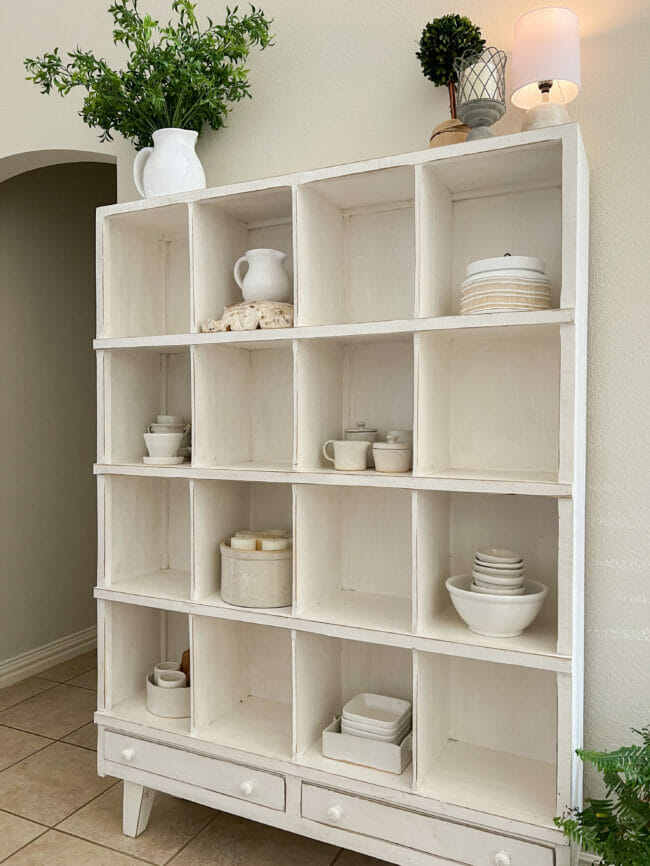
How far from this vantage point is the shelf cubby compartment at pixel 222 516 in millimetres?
1857

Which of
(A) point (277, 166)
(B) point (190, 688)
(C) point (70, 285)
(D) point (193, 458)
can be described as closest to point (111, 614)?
(B) point (190, 688)

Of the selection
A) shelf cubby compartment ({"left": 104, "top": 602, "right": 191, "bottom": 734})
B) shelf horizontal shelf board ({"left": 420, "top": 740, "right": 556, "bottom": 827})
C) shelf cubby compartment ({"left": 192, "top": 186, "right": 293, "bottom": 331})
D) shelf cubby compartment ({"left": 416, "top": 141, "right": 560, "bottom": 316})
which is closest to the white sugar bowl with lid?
shelf cubby compartment ({"left": 416, "top": 141, "right": 560, "bottom": 316})

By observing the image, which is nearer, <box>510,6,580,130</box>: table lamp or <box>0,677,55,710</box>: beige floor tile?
<box>510,6,580,130</box>: table lamp

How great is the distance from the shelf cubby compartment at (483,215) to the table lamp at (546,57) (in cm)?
10

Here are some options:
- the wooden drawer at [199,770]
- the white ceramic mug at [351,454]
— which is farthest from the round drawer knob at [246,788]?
the white ceramic mug at [351,454]

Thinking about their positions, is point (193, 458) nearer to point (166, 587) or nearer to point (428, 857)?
point (166, 587)

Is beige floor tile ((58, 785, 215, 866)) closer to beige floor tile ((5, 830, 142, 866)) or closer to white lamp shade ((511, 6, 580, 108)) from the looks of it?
beige floor tile ((5, 830, 142, 866))

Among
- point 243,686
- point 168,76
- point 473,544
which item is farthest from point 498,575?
point 168,76

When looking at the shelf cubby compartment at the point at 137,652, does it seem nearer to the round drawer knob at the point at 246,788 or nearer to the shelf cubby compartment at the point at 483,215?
the round drawer knob at the point at 246,788

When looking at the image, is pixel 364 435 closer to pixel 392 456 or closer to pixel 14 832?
pixel 392 456

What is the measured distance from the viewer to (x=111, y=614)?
2.01 m

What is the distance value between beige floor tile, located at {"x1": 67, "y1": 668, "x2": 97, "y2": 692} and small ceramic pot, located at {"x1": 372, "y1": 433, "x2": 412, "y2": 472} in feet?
6.91

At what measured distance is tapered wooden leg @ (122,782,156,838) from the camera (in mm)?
1980

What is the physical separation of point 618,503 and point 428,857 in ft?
3.00
